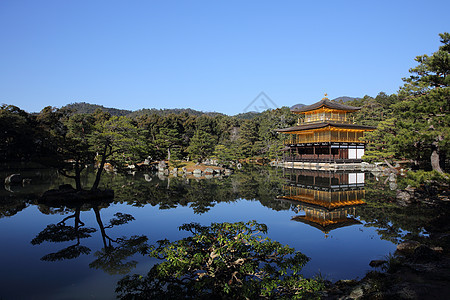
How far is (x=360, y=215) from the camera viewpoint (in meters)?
13.2

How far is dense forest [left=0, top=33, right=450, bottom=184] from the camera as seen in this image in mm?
11000

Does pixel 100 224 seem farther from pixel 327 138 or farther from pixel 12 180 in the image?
pixel 327 138

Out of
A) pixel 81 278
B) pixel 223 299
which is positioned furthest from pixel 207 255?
pixel 81 278

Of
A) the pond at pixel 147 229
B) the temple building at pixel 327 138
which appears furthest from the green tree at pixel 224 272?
the temple building at pixel 327 138

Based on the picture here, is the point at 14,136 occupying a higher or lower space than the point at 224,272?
higher

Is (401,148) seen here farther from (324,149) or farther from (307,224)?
(324,149)

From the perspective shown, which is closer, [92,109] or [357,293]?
[357,293]

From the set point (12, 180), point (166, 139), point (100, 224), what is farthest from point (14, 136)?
point (100, 224)

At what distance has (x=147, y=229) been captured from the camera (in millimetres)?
11008

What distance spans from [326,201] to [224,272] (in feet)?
42.8

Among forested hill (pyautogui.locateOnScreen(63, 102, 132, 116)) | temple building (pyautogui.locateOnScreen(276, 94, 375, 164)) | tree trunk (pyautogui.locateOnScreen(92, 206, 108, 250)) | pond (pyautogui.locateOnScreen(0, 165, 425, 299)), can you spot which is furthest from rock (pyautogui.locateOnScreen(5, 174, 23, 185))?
forested hill (pyautogui.locateOnScreen(63, 102, 132, 116))

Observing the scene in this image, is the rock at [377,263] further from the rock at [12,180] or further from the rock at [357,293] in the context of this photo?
the rock at [12,180]

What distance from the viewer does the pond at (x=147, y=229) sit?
6926mm

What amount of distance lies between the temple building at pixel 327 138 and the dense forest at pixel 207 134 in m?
2.09
